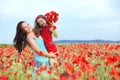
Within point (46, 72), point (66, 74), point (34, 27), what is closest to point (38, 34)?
point (34, 27)

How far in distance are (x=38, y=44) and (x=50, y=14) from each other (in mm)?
654

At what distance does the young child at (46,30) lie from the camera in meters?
7.54

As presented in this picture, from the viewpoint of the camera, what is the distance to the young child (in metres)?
7.54

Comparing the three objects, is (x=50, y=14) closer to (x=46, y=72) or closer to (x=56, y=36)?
(x=56, y=36)

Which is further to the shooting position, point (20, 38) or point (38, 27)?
point (20, 38)

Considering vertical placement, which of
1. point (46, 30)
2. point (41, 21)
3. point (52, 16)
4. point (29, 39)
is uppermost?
point (52, 16)

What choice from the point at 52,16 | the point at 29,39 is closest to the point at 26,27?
the point at 29,39

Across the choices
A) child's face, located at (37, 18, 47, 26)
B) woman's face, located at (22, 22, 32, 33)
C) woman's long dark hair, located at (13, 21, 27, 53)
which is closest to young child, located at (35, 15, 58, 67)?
child's face, located at (37, 18, 47, 26)

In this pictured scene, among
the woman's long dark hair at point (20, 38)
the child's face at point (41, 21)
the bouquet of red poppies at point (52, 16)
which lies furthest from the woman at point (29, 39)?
the bouquet of red poppies at point (52, 16)

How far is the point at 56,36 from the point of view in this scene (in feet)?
25.0

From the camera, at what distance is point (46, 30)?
7684mm

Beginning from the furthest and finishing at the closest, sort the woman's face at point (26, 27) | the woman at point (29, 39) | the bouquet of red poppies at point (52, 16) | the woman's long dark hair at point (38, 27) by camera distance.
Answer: the bouquet of red poppies at point (52, 16) < the woman's long dark hair at point (38, 27) < the woman's face at point (26, 27) < the woman at point (29, 39)

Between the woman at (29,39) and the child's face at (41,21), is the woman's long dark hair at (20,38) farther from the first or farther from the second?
the child's face at (41,21)

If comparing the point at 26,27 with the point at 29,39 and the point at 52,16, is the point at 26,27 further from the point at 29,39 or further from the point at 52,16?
the point at 52,16
